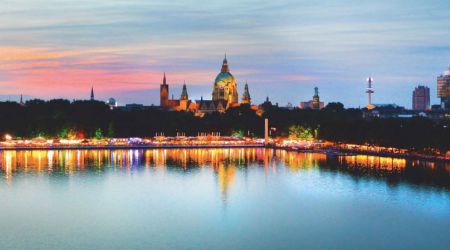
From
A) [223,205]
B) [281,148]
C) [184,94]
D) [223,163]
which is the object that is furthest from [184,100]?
[223,205]

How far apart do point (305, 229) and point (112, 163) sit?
30.0 metres

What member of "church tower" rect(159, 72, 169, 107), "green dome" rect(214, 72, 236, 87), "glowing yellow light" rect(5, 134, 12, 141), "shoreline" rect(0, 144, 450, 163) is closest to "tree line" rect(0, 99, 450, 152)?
"glowing yellow light" rect(5, 134, 12, 141)

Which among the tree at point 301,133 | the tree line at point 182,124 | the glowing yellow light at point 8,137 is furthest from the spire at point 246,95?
the glowing yellow light at point 8,137

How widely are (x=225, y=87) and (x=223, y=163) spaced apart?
84969 millimetres

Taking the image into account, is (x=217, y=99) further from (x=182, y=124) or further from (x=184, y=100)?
(x=182, y=124)

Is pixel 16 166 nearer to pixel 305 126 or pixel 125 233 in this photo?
pixel 125 233

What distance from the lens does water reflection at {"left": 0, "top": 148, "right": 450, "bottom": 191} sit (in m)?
49.5

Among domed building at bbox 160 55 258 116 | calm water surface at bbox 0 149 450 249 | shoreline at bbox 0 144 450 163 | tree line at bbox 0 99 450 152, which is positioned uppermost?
domed building at bbox 160 55 258 116

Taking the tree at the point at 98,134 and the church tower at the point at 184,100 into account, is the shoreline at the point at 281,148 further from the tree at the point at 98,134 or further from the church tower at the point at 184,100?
the church tower at the point at 184,100

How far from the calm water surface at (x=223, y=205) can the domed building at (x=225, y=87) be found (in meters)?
84.2

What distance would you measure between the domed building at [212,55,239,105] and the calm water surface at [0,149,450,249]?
276 feet

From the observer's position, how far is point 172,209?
36.4 m

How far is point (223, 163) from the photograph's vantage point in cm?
6034

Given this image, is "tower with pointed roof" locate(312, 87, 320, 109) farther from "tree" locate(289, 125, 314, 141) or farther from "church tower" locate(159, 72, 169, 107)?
"tree" locate(289, 125, 314, 141)
